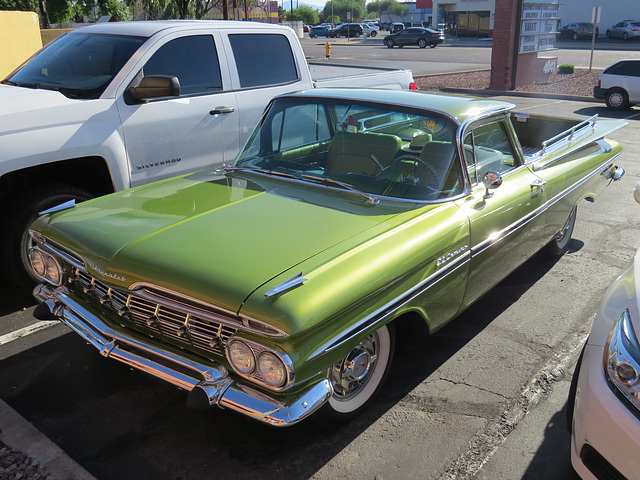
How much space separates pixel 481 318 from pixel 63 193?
3390 mm

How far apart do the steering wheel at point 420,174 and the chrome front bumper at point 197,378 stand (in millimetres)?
1559

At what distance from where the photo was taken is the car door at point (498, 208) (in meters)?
3.81

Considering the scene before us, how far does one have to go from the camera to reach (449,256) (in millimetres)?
3494

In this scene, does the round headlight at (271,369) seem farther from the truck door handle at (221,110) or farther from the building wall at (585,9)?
the building wall at (585,9)

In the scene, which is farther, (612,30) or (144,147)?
(612,30)

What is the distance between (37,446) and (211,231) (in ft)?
4.58

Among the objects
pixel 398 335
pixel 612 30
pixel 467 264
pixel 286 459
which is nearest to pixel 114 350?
pixel 286 459

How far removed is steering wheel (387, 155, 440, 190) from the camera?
3756 mm

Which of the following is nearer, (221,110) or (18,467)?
(18,467)

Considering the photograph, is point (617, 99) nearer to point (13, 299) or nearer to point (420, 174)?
point (420, 174)

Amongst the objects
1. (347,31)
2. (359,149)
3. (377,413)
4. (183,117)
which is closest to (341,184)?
(359,149)

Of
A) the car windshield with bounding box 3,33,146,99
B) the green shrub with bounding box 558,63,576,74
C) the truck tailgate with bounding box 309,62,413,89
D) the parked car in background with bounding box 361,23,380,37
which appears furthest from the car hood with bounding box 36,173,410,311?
the parked car in background with bounding box 361,23,380,37

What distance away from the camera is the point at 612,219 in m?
6.90

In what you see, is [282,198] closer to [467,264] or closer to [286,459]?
[467,264]
